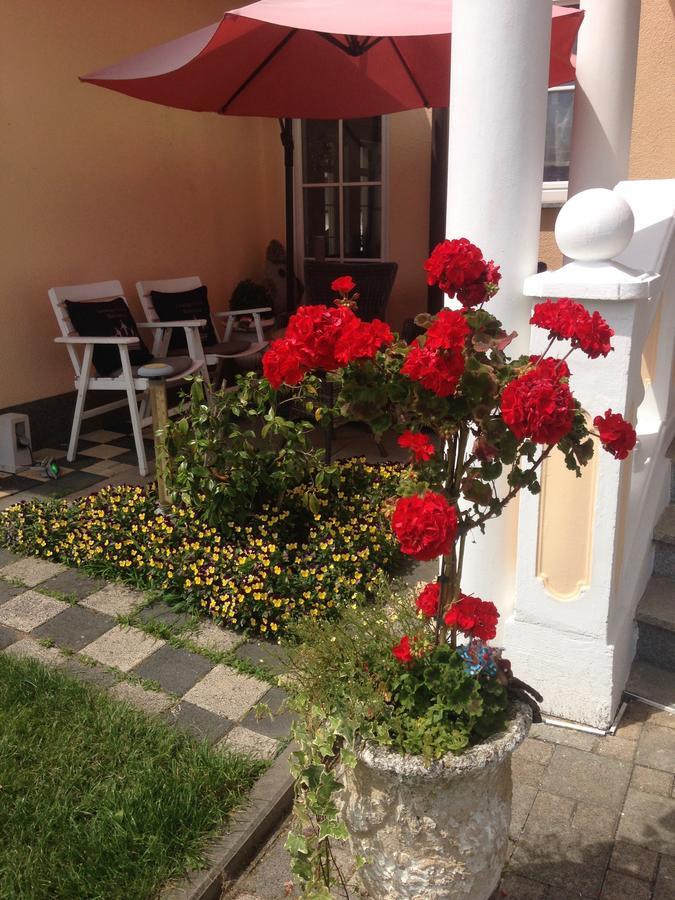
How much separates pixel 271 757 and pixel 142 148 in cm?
527

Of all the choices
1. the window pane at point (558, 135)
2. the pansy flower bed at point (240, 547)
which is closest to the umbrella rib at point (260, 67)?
the window pane at point (558, 135)

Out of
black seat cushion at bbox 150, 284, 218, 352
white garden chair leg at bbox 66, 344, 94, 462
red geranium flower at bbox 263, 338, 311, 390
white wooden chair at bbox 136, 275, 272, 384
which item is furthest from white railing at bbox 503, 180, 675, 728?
black seat cushion at bbox 150, 284, 218, 352

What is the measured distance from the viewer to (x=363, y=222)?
707cm

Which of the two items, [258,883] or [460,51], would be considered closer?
[258,883]

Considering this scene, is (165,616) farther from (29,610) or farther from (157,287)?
(157,287)

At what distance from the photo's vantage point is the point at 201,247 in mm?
7012

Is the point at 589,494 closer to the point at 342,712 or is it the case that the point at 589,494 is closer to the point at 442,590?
the point at 442,590

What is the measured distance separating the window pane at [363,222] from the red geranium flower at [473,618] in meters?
5.70

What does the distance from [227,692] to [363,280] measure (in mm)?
3301

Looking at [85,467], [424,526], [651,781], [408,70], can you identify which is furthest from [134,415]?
[424,526]

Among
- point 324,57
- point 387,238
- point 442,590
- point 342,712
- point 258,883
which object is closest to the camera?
point 342,712

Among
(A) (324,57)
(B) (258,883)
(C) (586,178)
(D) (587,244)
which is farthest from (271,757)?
(A) (324,57)

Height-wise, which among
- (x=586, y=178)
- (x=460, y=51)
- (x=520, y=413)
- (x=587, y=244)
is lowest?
(x=520, y=413)

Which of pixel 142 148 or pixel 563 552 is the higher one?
pixel 142 148
